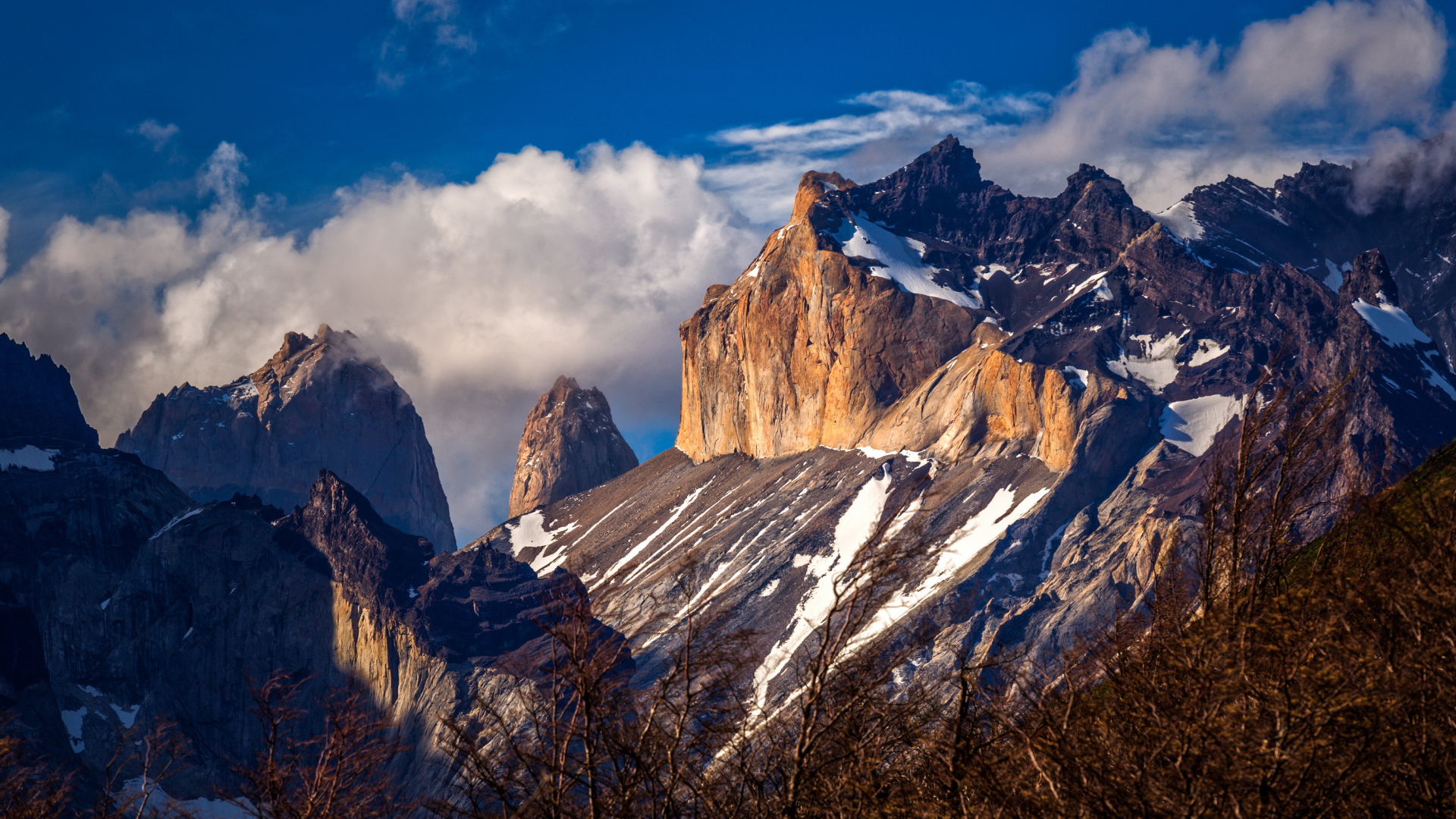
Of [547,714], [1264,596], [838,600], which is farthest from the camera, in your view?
[1264,596]

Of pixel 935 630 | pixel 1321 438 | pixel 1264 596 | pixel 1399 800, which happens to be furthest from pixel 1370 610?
pixel 1321 438

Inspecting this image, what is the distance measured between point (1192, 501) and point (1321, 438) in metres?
164

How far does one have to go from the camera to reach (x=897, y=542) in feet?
57.0

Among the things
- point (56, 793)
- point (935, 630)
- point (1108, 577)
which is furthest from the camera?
point (1108, 577)

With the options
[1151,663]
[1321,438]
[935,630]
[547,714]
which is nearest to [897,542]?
Answer: [935,630]

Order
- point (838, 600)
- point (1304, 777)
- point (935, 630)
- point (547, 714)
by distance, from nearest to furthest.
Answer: point (1304, 777) → point (838, 600) → point (935, 630) → point (547, 714)

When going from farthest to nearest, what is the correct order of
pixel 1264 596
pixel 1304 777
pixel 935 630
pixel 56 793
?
pixel 56 793 < pixel 1264 596 < pixel 935 630 < pixel 1304 777

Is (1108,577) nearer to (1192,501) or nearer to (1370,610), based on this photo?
(1192,501)

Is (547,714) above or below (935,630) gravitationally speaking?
above

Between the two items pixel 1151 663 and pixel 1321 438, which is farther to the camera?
pixel 1321 438

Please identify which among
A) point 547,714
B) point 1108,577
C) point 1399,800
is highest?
point 547,714

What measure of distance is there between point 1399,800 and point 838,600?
7.48 m

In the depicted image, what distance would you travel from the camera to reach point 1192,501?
587 feet

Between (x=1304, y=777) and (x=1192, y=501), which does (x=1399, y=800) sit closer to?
(x=1304, y=777)
